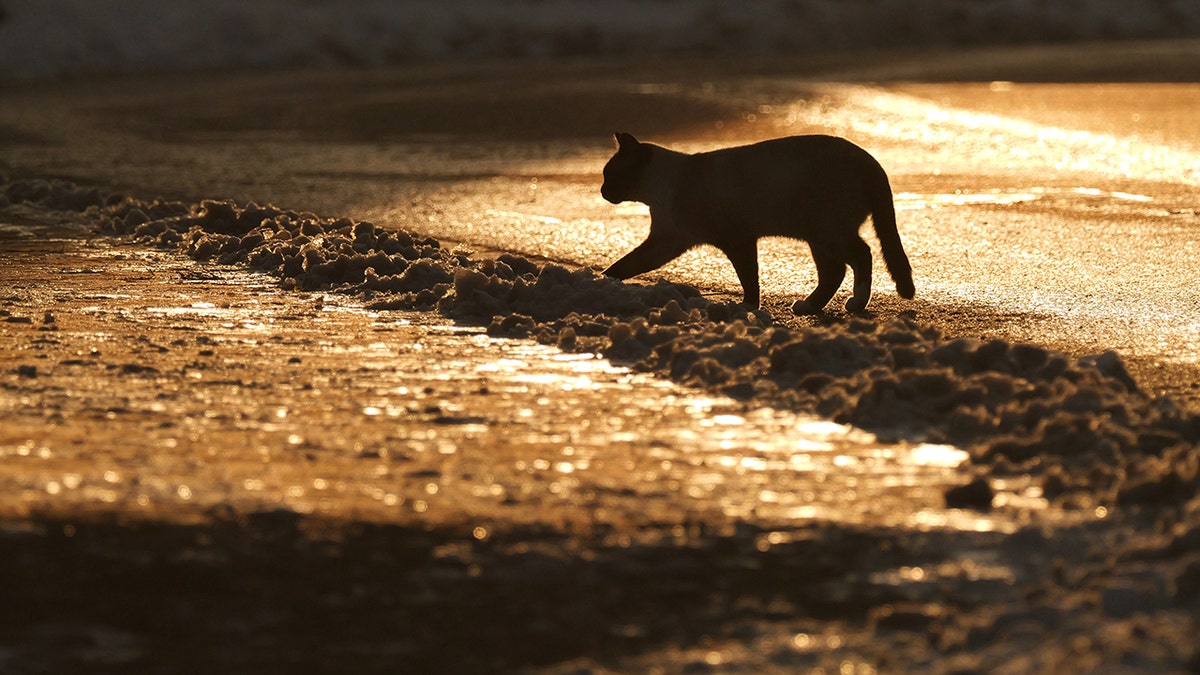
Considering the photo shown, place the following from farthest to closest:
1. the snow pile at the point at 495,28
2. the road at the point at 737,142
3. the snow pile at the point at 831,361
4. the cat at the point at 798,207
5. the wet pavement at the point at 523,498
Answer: the snow pile at the point at 495,28 < the road at the point at 737,142 < the cat at the point at 798,207 < the snow pile at the point at 831,361 < the wet pavement at the point at 523,498

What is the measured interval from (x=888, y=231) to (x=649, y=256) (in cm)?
101

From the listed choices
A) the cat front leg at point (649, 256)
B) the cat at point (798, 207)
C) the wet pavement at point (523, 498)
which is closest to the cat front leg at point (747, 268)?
the cat at point (798, 207)

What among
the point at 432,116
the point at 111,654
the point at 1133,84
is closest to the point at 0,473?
the point at 111,654

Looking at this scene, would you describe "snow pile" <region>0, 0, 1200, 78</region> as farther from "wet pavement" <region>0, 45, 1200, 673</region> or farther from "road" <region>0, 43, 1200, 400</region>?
"wet pavement" <region>0, 45, 1200, 673</region>

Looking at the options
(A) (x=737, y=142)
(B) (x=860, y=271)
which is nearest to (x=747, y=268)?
(B) (x=860, y=271)

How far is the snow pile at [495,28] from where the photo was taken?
23297 mm

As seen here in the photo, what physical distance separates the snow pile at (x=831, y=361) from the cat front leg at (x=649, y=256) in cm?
43

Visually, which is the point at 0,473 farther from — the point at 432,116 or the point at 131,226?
the point at 432,116

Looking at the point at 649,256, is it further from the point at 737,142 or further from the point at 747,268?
the point at 737,142

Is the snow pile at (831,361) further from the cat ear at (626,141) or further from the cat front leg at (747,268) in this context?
the cat ear at (626,141)

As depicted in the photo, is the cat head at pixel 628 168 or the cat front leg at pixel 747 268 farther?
the cat head at pixel 628 168

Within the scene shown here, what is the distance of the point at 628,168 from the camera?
697 cm

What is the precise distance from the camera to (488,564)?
3.41 metres

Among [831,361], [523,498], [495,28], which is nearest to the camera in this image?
[523,498]
